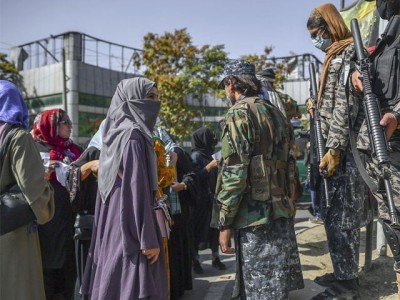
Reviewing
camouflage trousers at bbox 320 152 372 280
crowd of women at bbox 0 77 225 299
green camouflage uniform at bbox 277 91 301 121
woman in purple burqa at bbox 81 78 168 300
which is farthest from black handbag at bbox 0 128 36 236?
green camouflage uniform at bbox 277 91 301 121

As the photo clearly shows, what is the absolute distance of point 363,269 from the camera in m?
4.09

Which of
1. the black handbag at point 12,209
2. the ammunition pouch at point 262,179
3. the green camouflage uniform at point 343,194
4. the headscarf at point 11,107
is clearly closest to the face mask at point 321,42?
the green camouflage uniform at point 343,194

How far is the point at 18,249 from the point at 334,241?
2.33 metres

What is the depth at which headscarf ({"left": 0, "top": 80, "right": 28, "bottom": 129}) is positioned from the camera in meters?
2.76

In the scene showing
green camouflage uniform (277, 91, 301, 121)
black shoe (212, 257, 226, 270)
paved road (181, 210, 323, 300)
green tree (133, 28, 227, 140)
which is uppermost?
green tree (133, 28, 227, 140)

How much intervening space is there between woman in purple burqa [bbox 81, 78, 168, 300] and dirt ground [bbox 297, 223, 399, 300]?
191cm

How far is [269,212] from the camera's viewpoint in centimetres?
295

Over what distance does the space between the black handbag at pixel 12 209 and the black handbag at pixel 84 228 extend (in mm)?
752

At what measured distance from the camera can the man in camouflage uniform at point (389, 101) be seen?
2.62 metres

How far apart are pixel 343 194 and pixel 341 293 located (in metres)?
0.76

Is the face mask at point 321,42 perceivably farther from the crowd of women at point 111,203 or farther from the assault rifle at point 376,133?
the crowd of women at point 111,203

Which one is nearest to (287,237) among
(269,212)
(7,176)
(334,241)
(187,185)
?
(269,212)

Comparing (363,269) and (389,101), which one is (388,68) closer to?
(389,101)

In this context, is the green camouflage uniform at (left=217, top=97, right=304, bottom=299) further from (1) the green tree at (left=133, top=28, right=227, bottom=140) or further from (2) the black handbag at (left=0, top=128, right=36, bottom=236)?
(1) the green tree at (left=133, top=28, right=227, bottom=140)
